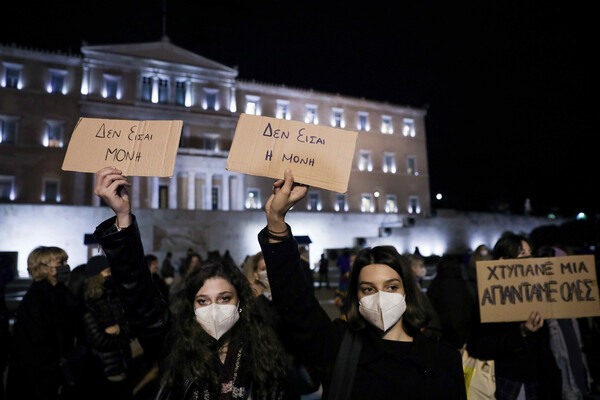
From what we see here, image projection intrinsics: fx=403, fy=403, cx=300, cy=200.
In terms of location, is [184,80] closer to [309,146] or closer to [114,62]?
[114,62]

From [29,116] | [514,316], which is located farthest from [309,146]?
[29,116]

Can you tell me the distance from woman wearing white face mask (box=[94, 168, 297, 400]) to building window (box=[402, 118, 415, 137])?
37.4 meters

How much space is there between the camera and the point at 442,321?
4285 millimetres

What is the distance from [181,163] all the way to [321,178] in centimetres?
2547

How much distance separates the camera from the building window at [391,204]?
35.4 metres

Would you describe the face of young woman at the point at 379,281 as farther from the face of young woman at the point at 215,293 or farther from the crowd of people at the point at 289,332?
the face of young woman at the point at 215,293

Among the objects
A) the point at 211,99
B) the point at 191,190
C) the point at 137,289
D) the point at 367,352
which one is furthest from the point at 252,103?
the point at 367,352

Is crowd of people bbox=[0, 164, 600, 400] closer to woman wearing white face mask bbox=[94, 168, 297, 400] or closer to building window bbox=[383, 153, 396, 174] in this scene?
woman wearing white face mask bbox=[94, 168, 297, 400]

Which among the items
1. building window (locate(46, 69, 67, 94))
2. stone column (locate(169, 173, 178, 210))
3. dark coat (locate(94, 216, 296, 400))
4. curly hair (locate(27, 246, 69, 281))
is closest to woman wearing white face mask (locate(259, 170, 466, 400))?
dark coat (locate(94, 216, 296, 400))

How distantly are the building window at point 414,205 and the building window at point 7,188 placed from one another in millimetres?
29800

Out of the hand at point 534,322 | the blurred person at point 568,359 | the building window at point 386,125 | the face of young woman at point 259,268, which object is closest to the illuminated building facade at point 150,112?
the building window at point 386,125

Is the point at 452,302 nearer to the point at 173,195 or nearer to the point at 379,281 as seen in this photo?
the point at 379,281

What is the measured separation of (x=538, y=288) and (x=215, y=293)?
2246 millimetres

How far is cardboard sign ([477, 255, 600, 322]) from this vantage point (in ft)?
9.10
